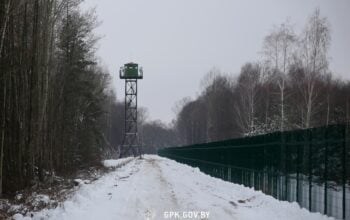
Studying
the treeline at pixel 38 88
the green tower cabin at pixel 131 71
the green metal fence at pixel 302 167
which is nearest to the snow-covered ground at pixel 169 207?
the green metal fence at pixel 302 167

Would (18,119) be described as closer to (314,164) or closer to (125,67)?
(314,164)

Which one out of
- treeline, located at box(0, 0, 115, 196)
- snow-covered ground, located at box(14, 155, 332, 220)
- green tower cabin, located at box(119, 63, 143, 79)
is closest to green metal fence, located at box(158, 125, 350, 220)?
snow-covered ground, located at box(14, 155, 332, 220)

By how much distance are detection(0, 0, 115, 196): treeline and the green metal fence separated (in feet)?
26.9

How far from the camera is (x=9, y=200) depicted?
1383cm

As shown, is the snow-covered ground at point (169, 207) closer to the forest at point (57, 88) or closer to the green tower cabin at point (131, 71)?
the forest at point (57, 88)

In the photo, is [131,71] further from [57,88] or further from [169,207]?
[169,207]

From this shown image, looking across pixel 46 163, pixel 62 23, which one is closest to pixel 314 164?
pixel 46 163

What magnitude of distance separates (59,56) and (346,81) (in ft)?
176

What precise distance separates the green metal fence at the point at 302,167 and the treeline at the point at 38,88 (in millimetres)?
8190

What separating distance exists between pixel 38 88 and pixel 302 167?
10493mm

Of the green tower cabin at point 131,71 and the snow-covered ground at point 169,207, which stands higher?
the green tower cabin at point 131,71

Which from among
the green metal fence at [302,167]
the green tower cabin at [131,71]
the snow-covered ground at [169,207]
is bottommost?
the snow-covered ground at [169,207]

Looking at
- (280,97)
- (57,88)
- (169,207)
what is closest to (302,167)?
(169,207)

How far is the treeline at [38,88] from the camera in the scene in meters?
15.3
